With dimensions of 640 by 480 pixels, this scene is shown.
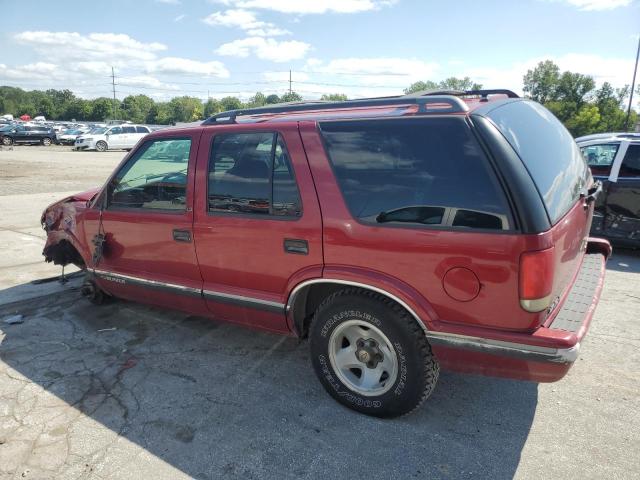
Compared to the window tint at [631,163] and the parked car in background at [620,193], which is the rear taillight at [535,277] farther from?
the window tint at [631,163]

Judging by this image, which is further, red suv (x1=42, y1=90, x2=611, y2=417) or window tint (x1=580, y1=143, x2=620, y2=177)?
window tint (x1=580, y1=143, x2=620, y2=177)

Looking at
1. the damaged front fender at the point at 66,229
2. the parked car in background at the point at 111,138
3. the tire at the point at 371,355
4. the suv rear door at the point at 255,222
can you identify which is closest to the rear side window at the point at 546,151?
the tire at the point at 371,355

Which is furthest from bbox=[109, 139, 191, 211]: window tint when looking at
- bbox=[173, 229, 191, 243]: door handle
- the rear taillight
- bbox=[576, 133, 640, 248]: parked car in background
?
bbox=[576, 133, 640, 248]: parked car in background

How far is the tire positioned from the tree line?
2.38 m

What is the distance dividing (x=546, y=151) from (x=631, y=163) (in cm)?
501

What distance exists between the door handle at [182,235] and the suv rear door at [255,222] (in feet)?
0.26

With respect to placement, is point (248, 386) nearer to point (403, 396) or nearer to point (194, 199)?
point (403, 396)

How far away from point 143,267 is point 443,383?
8.40ft

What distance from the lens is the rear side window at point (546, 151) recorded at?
8.18 feet

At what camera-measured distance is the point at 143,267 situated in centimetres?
389

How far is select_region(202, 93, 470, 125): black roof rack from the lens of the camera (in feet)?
8.57

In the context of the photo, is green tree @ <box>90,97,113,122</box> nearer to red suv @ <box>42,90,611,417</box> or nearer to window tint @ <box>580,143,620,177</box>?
window tint @ <box>580,143,620,177</box>

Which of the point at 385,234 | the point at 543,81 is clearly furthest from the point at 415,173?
the point at 543,81

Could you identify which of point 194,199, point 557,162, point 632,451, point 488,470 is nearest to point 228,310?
point 194,199
